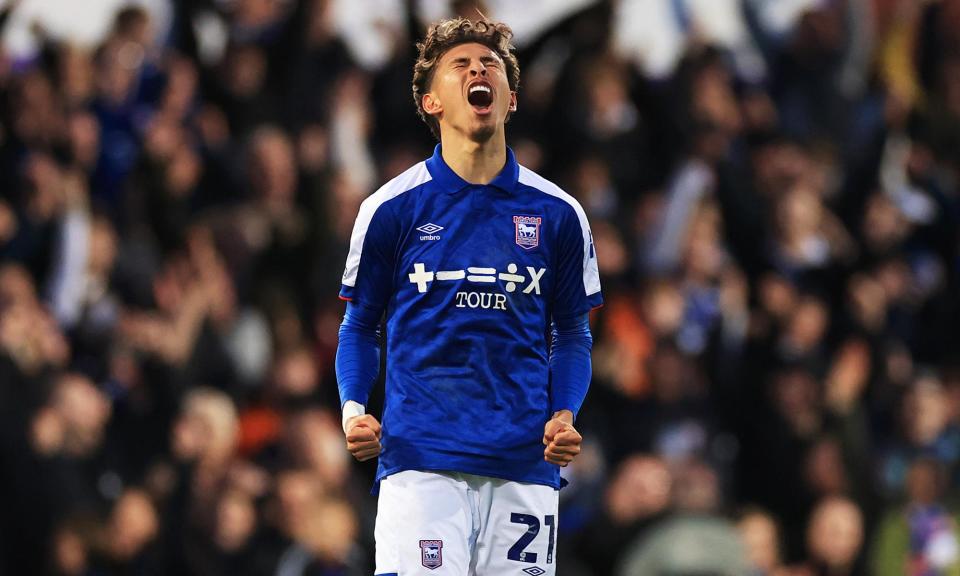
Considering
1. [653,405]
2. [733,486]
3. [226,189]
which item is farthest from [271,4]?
[733,486]

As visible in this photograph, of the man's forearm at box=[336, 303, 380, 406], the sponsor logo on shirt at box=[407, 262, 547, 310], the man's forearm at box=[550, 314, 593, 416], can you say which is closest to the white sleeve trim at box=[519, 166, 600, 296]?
the man's forearm at box=[550, 314, 593, 416]

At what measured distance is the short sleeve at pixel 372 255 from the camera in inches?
180

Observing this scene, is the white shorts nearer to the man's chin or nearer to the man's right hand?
the man's right hand

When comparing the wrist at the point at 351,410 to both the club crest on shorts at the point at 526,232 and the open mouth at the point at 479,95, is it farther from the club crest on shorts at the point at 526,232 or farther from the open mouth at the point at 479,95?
the open mouth at the point at 479,95

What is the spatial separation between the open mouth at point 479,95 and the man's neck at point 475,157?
0.11m

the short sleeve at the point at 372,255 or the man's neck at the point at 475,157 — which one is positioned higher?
the man's neck at the point at 475,157

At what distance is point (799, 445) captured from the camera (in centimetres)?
953

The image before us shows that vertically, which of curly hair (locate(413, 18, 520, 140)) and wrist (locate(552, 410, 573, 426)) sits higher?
curly hair (locate(413, 18, 520, 140))

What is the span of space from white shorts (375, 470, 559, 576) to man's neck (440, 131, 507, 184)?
0.92 m

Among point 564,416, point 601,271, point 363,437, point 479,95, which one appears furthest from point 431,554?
point 601,271

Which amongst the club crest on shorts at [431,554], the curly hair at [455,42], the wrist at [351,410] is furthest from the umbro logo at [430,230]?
the club crest on shorts at [431,554]

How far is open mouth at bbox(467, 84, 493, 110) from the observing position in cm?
455

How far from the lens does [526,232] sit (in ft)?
15.0

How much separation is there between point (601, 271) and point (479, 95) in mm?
5040
